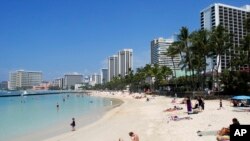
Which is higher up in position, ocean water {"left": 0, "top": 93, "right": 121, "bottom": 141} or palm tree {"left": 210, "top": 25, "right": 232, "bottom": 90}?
palm tree {"left": 210, "top": 25, "right": 232, "bottom": 90}

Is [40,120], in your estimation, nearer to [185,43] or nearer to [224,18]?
[185,43]

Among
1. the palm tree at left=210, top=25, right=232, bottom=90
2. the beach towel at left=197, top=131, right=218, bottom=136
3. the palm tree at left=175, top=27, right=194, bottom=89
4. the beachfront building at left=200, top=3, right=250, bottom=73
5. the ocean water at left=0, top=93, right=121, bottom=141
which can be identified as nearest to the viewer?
the beach towel at left=197, top=131, right=218, bottom=136

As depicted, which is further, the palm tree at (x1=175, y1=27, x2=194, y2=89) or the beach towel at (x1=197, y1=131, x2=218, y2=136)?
the palm tree at (x1=175, y1=27, x2=194, y2=89)

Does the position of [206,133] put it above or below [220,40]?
below

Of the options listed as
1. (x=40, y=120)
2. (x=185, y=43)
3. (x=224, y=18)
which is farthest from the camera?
(x=224, y=18)

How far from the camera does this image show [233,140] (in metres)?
3.28

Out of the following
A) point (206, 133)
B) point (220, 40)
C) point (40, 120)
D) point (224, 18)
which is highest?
point (224, 18)

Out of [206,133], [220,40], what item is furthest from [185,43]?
[206,133]

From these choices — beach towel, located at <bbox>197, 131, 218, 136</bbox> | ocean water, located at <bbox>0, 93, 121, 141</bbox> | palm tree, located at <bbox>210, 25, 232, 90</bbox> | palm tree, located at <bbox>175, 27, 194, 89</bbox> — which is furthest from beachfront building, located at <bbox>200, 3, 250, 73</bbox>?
beach towel, located at <bbox>197, 131, 218, 136</bbox>

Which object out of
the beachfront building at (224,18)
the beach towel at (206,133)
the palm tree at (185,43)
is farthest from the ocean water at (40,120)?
the beachfront building at (224,18)

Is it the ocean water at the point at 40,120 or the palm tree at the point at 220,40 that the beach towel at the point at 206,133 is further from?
the palm tree at the point at 220,40

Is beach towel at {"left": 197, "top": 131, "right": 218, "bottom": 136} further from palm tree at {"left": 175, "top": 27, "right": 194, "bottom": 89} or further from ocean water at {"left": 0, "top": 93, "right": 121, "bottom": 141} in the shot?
palm tree at {"left": 175, "top": 27, "right": 194, "bottom": 89}

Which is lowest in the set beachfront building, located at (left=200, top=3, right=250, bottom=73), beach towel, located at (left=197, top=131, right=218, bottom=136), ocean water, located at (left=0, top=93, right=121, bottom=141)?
ocean water, located at (left=0, top=93, right=121, bottom=141)

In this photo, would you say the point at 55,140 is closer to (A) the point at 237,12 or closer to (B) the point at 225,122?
(B) the point at 225,122
